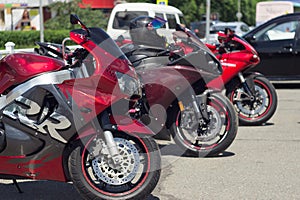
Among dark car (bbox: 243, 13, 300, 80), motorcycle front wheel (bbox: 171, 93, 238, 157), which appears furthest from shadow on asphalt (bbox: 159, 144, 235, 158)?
dark car (bbox: 243, 13, 300, 80)

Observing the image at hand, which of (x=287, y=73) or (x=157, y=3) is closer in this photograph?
(x=287, y=73)

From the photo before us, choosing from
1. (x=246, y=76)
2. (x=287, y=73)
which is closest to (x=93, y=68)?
(x=246, y=76)

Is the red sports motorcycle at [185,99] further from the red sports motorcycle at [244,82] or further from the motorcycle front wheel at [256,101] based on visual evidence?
the motorcycle front wheel at [256,101]

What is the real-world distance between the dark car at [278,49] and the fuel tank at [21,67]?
8.37 m

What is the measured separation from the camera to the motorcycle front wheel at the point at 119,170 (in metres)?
4.32

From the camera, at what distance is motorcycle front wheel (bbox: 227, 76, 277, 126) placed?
8.17m

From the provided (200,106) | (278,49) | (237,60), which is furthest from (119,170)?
(278,49)

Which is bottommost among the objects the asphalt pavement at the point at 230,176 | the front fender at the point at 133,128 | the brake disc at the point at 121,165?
the asphalt pavement at the point at 230,176

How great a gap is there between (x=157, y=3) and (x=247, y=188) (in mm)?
15395

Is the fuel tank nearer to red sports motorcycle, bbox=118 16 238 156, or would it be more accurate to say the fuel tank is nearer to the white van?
red sports motorcycle, bbox=118 16 238 156

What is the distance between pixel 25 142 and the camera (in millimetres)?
4375

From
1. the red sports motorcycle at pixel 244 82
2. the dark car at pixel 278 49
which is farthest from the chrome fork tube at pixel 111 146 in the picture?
the dark car at pixel 278 49

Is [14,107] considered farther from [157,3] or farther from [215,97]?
[157,3]

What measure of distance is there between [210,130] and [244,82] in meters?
1.87
